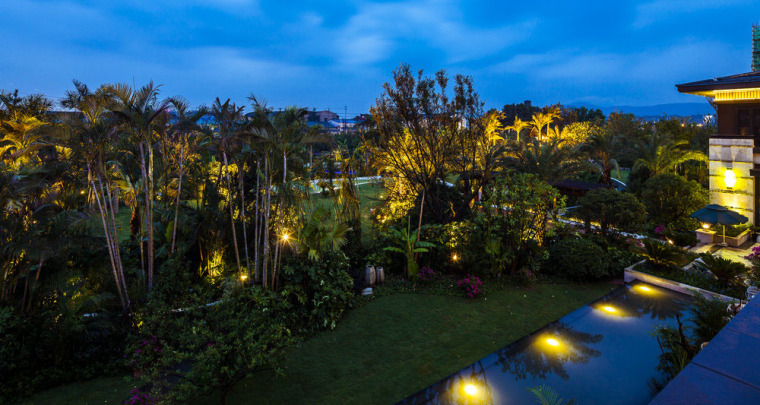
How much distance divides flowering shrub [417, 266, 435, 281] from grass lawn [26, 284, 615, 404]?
85 cm

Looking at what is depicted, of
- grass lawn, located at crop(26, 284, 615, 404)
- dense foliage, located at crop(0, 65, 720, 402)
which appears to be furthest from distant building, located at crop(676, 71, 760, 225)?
grass lawn, located at crop(26, 284, 615, 404)

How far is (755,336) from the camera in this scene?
2.66 metres

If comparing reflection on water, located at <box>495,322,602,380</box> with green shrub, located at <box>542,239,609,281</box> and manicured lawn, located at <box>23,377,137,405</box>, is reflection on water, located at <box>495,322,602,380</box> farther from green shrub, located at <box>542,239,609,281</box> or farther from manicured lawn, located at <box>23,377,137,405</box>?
manicured lawn, located at <box>23,377,137,405</box>

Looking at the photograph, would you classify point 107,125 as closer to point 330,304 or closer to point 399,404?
point 330,304

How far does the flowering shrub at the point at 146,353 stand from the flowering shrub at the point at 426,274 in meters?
6.19

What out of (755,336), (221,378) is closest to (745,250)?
(755,336)

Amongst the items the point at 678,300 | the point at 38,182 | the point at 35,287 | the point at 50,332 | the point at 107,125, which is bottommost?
the point at 678,300

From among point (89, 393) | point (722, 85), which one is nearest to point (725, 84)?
point (722, 85)

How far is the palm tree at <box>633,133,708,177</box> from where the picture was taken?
18391 mm

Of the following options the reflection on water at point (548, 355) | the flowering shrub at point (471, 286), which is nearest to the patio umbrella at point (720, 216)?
the reflection on water at point (548, 355)

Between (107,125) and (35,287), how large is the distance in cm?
304

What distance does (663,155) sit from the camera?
18562mm

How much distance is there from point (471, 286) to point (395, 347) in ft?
10.0

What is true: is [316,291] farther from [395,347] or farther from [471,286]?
[471,286]
